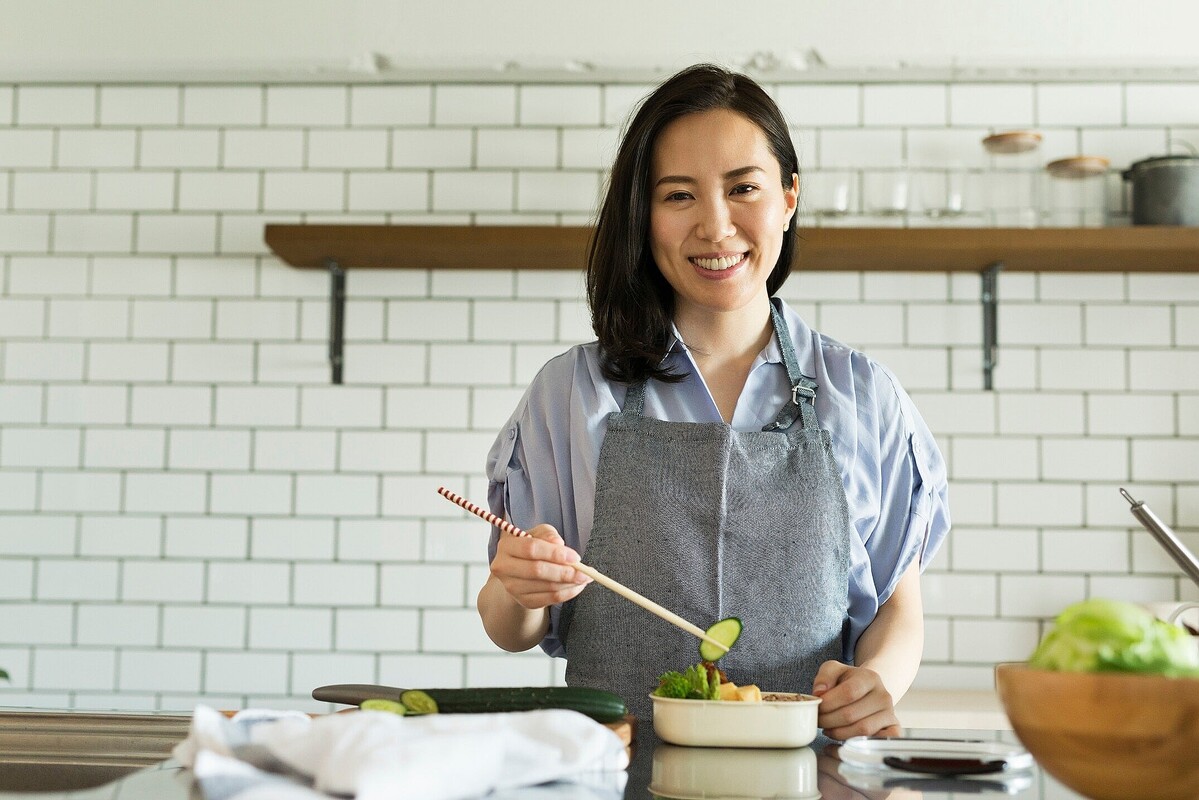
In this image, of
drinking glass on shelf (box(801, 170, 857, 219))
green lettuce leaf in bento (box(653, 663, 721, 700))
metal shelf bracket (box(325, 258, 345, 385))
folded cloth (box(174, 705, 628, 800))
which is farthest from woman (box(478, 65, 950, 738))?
metal shelf bracket (box(325, 258, 345, 385))

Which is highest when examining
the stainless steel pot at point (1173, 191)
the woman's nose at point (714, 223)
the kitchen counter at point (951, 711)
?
the stainless steel pot at point (1173, 191)

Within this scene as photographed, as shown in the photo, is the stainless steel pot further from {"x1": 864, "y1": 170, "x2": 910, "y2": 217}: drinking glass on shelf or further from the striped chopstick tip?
the striped chopstick tip

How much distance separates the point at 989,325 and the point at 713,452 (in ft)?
5.34

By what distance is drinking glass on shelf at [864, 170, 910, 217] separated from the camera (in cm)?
302

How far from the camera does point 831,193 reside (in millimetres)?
3039

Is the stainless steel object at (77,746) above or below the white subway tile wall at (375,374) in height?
below

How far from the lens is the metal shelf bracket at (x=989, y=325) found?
120 inches

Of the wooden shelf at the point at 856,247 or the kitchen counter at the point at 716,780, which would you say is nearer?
the kitchen counter at the point at 716,780

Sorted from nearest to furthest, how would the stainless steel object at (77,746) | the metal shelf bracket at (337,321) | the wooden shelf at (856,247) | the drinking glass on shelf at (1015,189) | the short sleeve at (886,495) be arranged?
the stainless steel object at (77,746) < the short sleeve at (886,495) < the wooden shelf at (856,247) < the drinking glass on shelf at (1015,189) < the metal shelf bracket at (337,321)

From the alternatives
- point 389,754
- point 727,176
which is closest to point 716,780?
point 389,754

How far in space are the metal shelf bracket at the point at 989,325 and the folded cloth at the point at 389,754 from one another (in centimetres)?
225

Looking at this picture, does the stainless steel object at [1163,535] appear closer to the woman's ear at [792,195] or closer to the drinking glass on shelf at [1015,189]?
the woman's ear at [792,195]

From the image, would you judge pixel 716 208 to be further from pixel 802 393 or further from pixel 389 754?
pixel 389 754

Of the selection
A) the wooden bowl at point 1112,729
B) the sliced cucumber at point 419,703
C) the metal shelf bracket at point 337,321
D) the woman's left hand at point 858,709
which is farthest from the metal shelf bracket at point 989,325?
the wooden bowl at point 1112,729
